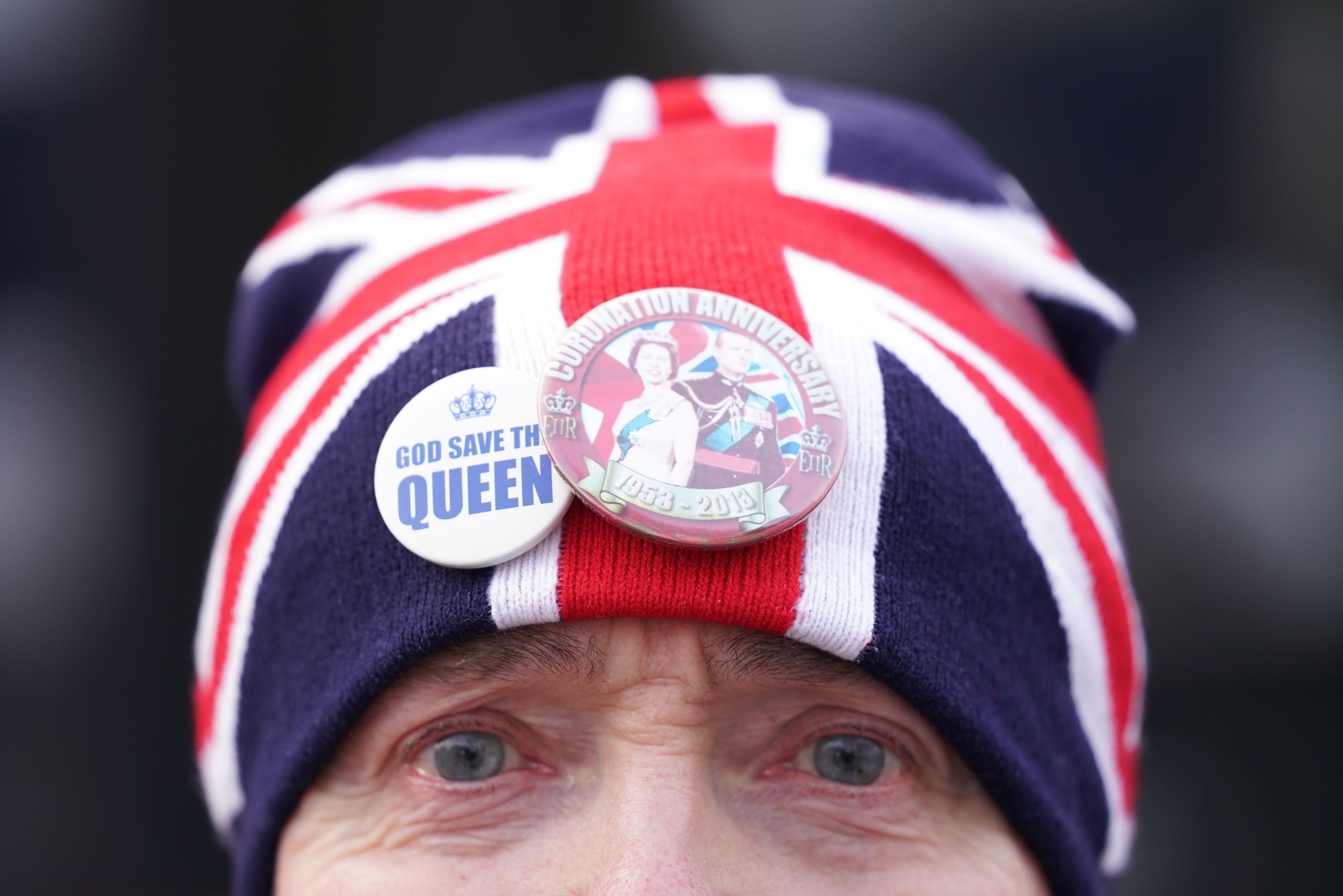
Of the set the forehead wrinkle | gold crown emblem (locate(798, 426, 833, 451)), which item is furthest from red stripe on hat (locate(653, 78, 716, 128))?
the forehead wrinkle

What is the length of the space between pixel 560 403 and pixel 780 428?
0.74 ft

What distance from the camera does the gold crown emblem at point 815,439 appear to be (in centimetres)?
121

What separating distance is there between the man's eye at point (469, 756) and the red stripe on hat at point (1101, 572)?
699 mm

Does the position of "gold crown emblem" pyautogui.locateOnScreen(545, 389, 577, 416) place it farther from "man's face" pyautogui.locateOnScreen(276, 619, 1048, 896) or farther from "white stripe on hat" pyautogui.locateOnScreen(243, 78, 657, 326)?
"white stripe on hat" pyautogui.locateOnScreen(243, 78, 657, 326)

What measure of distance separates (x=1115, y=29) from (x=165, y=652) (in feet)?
9.59

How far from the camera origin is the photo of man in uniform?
1.18 m

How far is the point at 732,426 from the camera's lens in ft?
3.94

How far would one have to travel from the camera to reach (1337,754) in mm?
2848

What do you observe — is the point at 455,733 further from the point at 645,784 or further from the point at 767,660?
the point at 767,660

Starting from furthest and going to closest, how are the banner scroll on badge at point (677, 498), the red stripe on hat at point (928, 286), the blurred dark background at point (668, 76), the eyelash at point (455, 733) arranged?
the blurred dark background at point (668, 76) → the red stripe on hat at point (928, 286) → the eyelash at point (455, 733) → the banner scroll on badge at point (677, 498)

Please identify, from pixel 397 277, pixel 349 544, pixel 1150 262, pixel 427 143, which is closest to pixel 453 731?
pixel 349 544

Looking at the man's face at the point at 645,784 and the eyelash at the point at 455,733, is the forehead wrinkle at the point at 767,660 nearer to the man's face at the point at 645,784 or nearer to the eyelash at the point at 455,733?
the man's face at the point at 645,784

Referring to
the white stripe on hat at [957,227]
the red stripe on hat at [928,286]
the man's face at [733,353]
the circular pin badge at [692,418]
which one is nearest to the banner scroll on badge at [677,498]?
the circular pin badge at [692,418]

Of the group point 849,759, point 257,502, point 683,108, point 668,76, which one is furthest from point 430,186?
point 668,76
